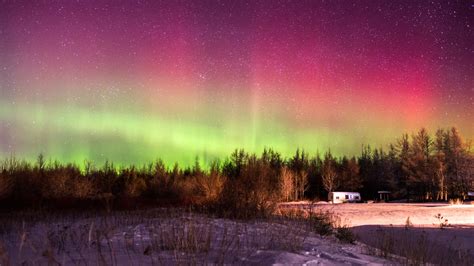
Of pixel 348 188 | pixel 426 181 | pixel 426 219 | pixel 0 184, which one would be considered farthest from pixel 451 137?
pixel 0 184

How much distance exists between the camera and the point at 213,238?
9.49 metres

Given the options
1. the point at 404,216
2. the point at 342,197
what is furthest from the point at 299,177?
the point at 404,216

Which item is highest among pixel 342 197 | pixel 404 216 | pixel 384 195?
pixel 384 195

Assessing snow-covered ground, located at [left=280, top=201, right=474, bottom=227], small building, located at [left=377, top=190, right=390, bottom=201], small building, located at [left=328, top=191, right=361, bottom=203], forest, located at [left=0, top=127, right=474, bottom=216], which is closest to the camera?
snow-covered ground, located at [left=280, top=201, right=474, bottom=227]

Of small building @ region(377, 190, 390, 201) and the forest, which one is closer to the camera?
the forest

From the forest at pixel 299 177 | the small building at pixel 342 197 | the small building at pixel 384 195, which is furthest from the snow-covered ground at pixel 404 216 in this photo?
the small building at pixel 384 195

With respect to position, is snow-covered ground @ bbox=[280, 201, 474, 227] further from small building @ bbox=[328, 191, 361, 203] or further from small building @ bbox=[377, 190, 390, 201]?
small building @ bbox=[377, 190, 390, 201]

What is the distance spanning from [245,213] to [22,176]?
34.8 m

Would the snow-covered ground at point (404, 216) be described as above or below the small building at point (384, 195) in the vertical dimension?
below

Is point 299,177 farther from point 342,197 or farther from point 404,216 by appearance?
point 404,216

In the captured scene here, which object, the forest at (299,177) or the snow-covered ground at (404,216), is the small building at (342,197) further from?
the snow-covered ground at (404,216)

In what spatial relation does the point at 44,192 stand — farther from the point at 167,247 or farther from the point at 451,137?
the point at 451,137

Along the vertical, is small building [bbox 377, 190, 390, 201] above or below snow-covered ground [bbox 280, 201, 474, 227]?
above

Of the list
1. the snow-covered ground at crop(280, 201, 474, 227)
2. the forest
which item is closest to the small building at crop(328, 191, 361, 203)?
the forest
